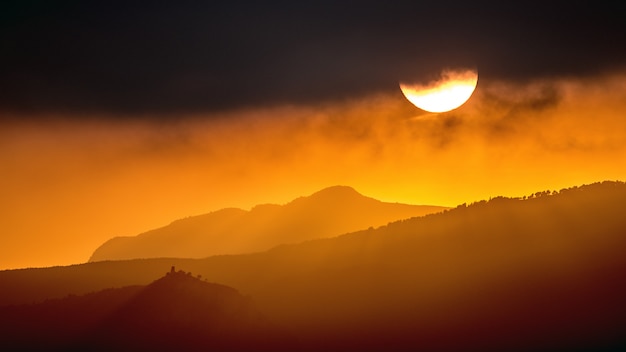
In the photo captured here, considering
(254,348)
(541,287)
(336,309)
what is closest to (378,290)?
(336,309)

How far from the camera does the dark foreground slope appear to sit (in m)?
132

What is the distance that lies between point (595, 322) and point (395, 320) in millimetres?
43704

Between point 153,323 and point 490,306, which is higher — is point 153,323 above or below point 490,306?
below

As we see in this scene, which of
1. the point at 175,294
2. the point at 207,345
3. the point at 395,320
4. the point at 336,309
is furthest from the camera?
the point at 336,309

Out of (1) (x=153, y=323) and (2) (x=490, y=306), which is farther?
(2) (x=490, y=306)

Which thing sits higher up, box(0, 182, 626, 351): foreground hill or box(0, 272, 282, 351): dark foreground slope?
box(0, 182, 626, 351): foreground hill

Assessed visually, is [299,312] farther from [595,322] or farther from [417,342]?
[595,322]

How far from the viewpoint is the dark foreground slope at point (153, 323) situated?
132 m

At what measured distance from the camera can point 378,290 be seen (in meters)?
197

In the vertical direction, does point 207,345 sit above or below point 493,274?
below

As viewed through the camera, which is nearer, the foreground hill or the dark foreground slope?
the dark foreground slope

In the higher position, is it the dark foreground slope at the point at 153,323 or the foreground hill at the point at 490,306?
the foreground hill at the point at 490,306

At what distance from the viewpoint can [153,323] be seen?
135 meters

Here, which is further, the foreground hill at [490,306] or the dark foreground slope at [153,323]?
the foreground hill at [490,306]
